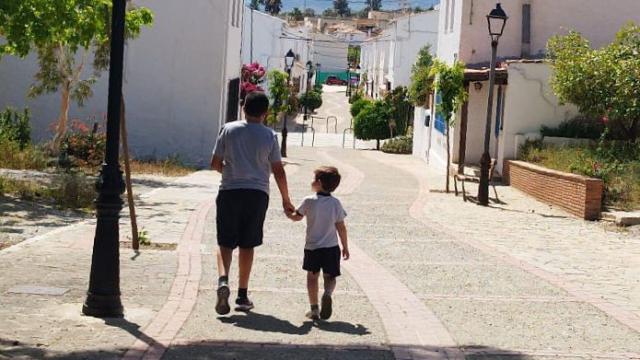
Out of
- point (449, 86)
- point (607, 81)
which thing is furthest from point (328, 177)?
point (449, 86)

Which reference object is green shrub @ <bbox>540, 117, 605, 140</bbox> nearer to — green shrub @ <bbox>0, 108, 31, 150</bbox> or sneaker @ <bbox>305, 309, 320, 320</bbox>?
green shrub @ <bbox>0, 108, 31, 150</bbox>

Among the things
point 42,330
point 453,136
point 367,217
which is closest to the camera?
point 42,330

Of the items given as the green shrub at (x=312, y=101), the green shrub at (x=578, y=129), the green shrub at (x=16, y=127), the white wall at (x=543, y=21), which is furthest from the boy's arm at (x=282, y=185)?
the green shrub at (x=312, y=101)

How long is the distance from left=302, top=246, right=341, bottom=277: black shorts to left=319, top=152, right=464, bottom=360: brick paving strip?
0.58 metres

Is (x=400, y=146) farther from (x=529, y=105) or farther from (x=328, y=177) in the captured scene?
(x=328, y=177)

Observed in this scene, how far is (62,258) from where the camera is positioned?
32.1ft

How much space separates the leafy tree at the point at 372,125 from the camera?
44812 mm

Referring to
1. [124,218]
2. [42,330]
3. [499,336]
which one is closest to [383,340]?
[499,336]

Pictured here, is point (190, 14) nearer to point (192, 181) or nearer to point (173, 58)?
point (173, 58)

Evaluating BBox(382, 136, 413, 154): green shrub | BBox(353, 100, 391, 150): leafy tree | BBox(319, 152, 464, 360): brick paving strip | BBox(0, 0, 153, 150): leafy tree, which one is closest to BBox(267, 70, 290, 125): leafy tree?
BBox(382, 136, 413, 154): green shrub

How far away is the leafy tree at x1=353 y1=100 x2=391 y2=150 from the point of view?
147 feet

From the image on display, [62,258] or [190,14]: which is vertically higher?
[190,14]

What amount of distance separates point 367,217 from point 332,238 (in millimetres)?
7911

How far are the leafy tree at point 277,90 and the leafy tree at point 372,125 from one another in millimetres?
7573
